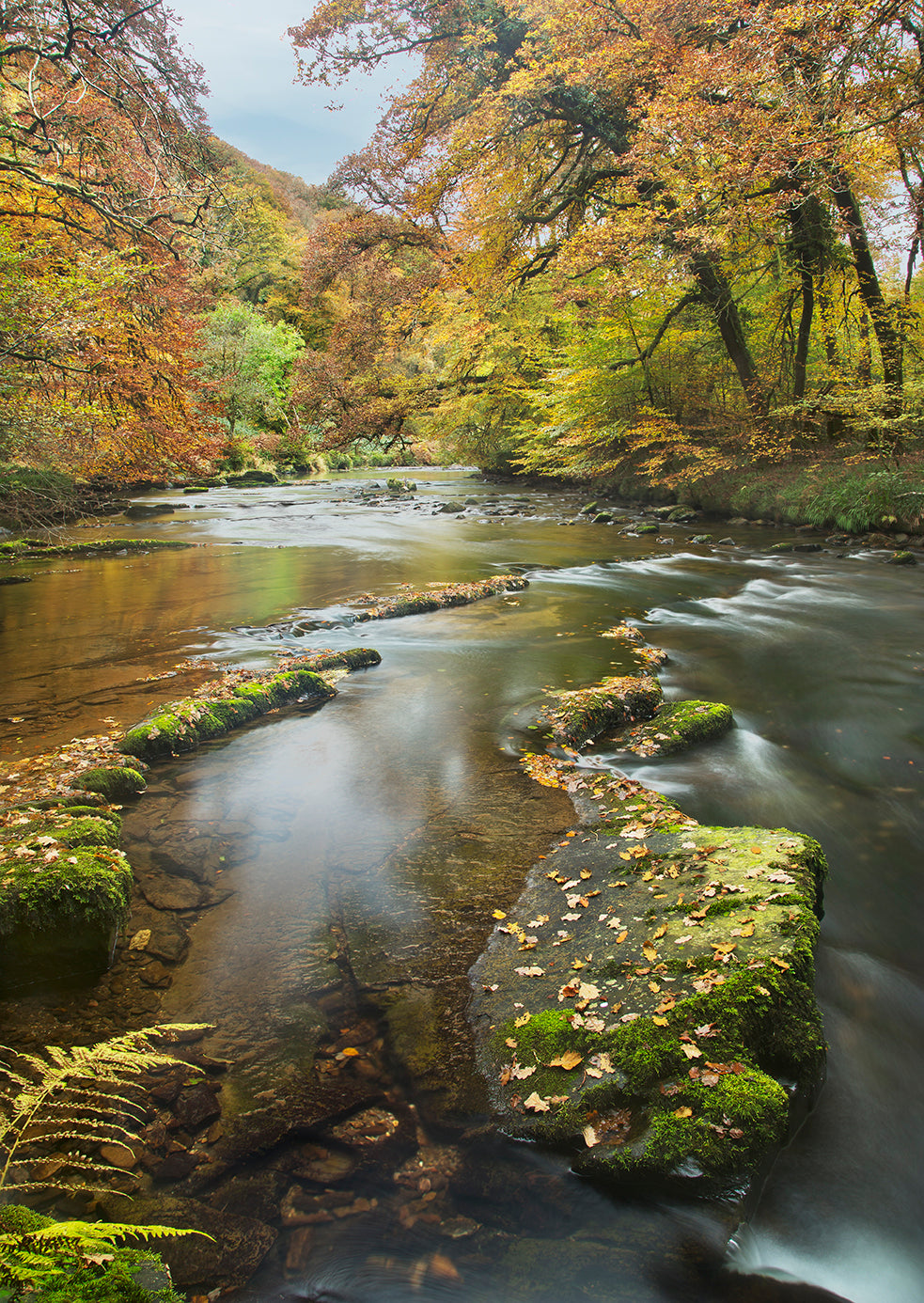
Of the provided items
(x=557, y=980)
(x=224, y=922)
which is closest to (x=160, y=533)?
(x=224, y=922)

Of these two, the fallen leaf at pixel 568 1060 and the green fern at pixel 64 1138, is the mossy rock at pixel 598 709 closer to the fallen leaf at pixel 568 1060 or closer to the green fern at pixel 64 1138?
the fallen leaf at pixel 568 1060

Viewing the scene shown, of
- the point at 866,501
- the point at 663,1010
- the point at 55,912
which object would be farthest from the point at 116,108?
the point at 866,501

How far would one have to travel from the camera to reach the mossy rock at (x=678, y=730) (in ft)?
19.6

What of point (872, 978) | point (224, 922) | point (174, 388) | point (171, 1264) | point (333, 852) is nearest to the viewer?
point (171, 1264)

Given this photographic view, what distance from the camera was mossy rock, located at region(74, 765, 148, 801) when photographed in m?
5.09

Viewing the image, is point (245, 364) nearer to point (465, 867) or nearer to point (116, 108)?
point (116, 108)

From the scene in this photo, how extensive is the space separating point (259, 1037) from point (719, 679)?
6.45 meters

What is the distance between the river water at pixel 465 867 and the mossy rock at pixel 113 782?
0.24 m

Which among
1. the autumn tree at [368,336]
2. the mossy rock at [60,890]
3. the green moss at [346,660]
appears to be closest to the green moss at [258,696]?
the green moss at [346,660]

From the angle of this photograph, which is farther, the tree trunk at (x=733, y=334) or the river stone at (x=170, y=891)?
the tree trunk at (x=733, y=334)

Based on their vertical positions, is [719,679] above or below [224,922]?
above

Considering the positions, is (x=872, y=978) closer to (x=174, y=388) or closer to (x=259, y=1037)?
(x=259, y=1037)

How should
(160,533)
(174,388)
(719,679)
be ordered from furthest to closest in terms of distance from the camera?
(160,533) → (174,388) → (719,679)

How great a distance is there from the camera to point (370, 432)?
22.4 meters
